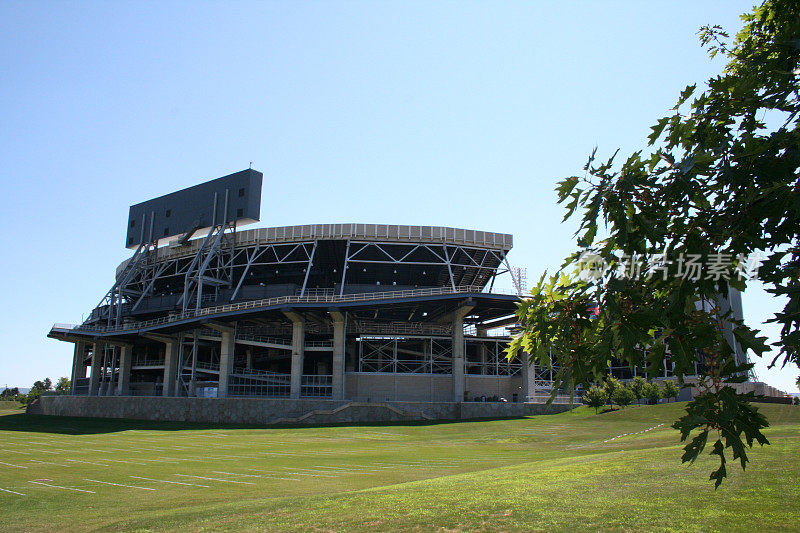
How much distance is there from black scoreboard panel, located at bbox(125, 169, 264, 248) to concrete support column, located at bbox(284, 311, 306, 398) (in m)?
18.1

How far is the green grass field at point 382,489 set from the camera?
9711 millimetres

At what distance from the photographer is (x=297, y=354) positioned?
64188mm

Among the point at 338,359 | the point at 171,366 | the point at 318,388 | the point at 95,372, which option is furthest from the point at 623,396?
the point at 95,372

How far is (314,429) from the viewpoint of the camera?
51.0 metres

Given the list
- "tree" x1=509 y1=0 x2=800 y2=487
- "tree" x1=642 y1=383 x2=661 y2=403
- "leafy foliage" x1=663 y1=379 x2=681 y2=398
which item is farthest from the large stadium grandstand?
"tree" x1=509 y1=0 x2=800 y2=487

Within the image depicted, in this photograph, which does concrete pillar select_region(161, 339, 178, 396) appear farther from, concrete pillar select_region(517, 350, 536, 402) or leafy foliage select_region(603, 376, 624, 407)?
leafy foliage select_region(603, 376, 624, 407)

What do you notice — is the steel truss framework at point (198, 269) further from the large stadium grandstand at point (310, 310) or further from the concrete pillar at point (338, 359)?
the concrete pillar at point (338, 359)

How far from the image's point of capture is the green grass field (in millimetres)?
9711

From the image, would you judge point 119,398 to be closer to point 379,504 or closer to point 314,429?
point 314,429

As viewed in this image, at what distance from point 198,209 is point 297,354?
28917 mm

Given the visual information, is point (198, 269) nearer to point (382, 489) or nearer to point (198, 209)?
point (198, 209)

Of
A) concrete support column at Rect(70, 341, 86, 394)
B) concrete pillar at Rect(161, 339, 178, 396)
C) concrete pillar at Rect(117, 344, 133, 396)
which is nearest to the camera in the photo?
concrete pillar at Rect(161, 339, 178, 396)

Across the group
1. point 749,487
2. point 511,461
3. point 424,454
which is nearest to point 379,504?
point 749,487

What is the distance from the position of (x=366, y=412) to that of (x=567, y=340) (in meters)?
56.1
